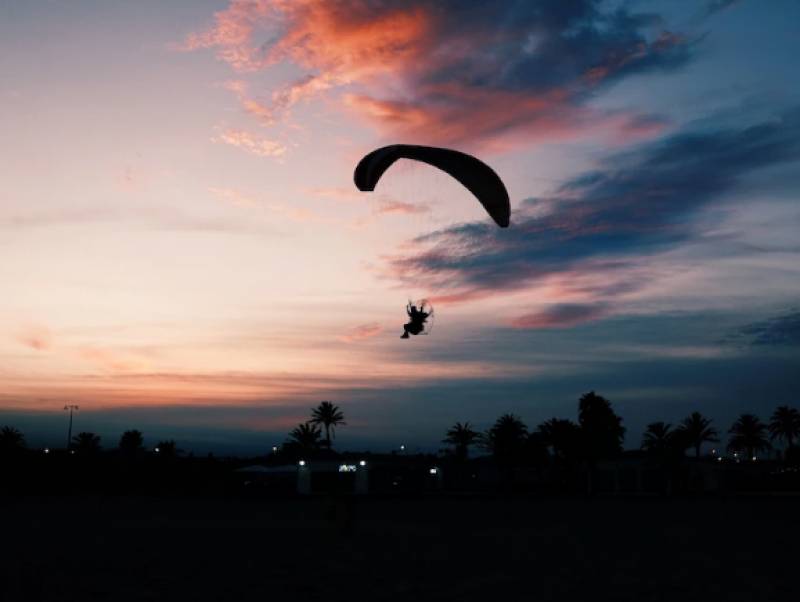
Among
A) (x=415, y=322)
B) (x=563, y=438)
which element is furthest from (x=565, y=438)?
(x=415, y=322)

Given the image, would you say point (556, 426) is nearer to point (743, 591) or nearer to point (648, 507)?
point (648, 507)

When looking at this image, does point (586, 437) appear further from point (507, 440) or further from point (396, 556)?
point (396, 556)

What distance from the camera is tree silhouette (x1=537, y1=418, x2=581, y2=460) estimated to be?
75.9m

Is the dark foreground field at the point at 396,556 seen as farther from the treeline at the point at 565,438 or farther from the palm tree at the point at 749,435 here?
the palm tree at the point at 749,435

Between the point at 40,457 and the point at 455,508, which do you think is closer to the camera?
the point at 455,508

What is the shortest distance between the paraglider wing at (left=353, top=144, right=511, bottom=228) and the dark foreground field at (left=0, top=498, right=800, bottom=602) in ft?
35.2

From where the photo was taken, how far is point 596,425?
257ft

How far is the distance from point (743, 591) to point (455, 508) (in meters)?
29.6

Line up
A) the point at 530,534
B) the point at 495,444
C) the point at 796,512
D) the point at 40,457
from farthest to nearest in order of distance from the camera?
the point at 495,444 < the point at 40,457 < the point at 796,512 < the point at 530,534

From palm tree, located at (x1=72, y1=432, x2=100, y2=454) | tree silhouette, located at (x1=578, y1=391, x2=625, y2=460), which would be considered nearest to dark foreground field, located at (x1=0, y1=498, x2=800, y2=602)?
tree silhouette, located at (x1=578, y1=391, x2=625, y2=460)

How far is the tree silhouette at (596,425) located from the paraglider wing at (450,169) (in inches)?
2001

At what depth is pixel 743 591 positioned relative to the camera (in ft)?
56.8

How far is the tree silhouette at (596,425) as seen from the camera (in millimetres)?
74125

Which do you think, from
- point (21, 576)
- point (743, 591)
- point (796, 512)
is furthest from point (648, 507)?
point (21, 576)
